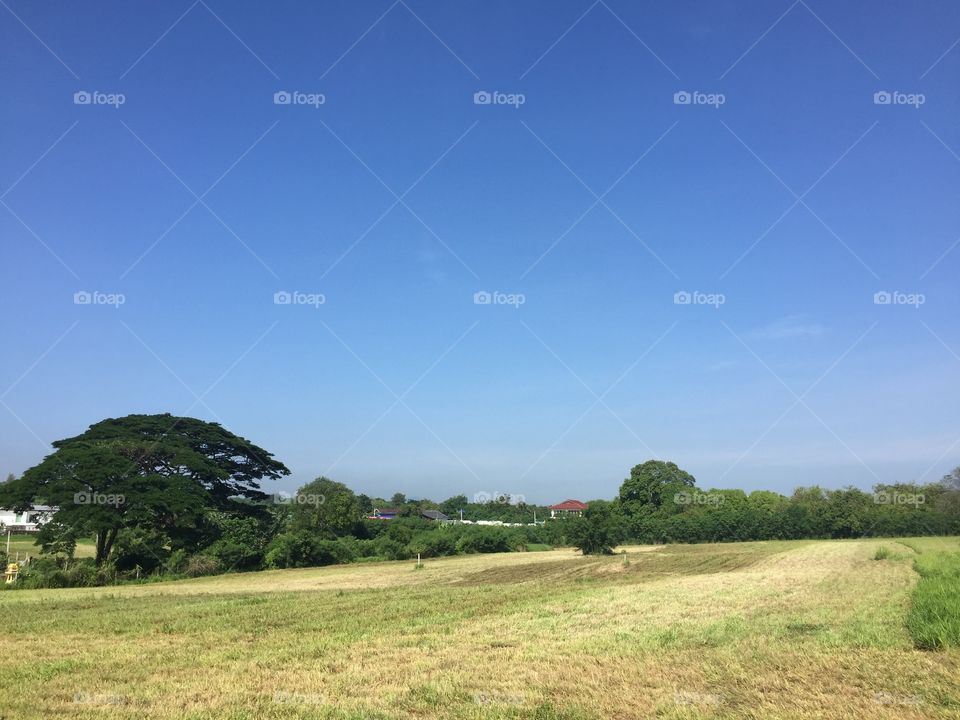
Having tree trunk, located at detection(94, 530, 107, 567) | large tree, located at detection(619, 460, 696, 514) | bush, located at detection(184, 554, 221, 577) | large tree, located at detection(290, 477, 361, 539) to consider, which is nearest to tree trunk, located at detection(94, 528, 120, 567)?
tree trunk, located at detection(94, 530, 107, 567)

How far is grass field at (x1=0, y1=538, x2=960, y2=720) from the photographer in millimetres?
9477

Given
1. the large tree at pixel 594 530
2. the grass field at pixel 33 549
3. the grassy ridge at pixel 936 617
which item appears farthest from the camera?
the large tree at pixel 594 530

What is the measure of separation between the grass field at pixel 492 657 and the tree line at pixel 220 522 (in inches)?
840

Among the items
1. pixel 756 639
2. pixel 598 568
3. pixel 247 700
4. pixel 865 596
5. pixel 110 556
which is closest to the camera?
pixel 247 700

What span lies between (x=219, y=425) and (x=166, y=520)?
459 inches

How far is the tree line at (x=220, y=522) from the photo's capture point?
43719mm

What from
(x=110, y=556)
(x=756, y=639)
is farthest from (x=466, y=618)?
(x=110, y=556)

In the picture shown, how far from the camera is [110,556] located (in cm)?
4422

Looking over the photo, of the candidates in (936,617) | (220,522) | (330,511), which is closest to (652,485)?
(330,511)

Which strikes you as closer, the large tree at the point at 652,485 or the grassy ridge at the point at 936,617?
the grassy ridge at the point at 936,617

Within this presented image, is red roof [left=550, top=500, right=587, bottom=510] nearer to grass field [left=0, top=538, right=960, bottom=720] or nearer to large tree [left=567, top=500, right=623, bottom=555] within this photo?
large tree [left=567, top=500, right=623, bottom=555]

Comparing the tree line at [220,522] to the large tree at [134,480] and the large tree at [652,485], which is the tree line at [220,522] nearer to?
the large tree at [134,480]

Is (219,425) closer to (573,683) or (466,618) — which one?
(466,618)

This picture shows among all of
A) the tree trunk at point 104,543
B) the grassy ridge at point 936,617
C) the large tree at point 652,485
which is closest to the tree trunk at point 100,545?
the tree trunk at point 104,543
